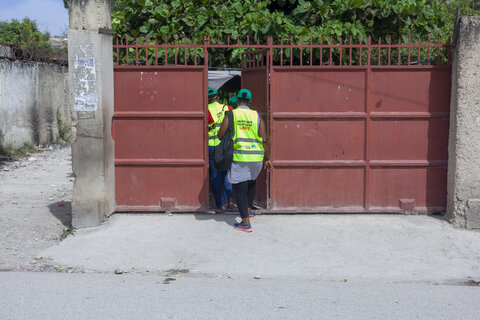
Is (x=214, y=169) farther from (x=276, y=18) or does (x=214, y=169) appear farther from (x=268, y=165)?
(x=276, y=18)

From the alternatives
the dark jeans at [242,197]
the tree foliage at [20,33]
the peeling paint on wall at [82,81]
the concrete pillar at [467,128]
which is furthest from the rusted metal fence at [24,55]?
the tree foliage at [20,33]

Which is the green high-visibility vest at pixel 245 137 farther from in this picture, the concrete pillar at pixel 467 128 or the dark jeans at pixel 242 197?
the concrete pillar at pixel 467 128

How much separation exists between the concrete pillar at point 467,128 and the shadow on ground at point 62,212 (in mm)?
4726

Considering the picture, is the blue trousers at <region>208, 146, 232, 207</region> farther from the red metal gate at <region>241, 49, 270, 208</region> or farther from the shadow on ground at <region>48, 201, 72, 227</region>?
the shadow on ground at <region>48, 201, 72, 227</region>

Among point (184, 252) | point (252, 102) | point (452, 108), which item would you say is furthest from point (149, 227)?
point (452, 108)

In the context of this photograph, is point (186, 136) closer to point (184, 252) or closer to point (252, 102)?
point (252, 102)

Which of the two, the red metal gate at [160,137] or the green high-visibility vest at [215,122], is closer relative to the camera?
the red metal gate at [160,137]

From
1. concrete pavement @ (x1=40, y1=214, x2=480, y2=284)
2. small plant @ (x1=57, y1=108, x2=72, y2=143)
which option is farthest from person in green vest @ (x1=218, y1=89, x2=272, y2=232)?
small plant @ (x1=57, y1=108, x2=72, y2=143)

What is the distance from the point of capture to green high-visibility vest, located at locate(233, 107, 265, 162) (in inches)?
278

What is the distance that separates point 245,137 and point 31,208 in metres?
3.46

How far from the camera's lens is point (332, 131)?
25.2ft

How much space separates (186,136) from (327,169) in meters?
1.82

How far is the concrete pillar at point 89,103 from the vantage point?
7109 mm

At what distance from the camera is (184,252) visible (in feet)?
20.9
